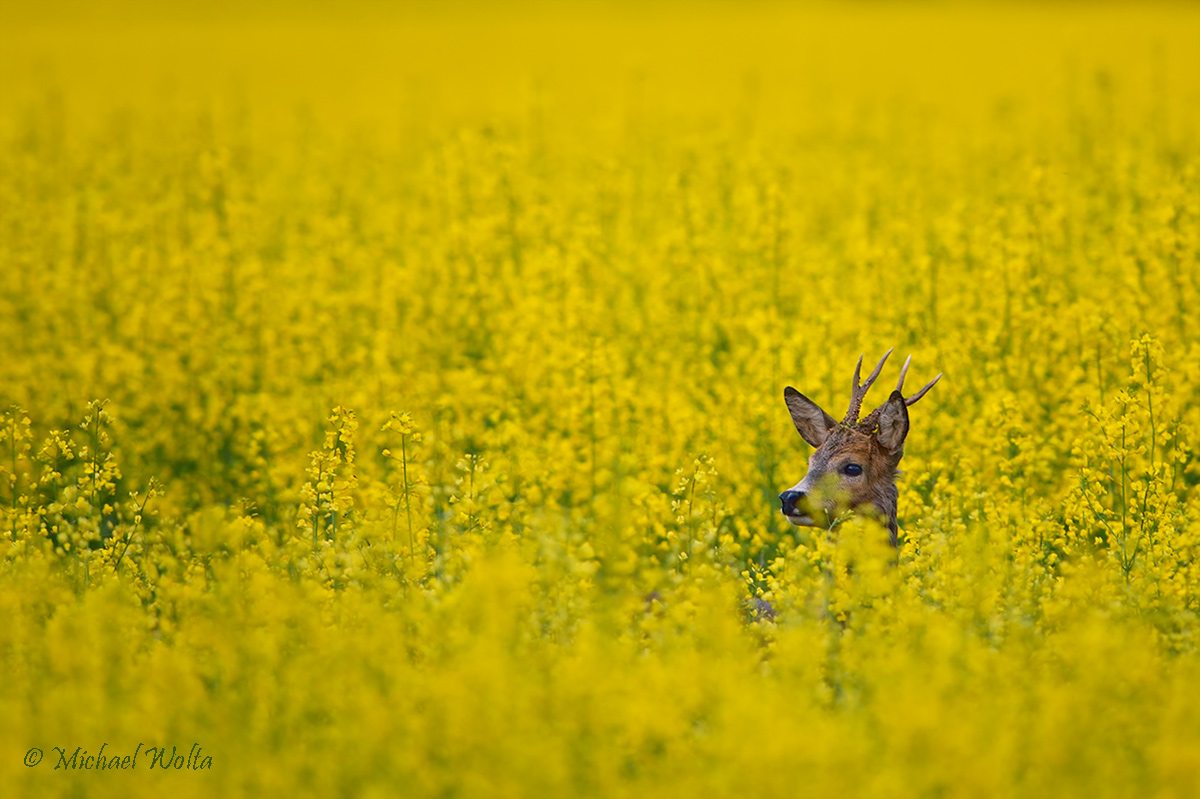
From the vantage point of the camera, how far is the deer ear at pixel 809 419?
19.9 feet

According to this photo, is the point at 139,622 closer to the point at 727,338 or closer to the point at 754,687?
the point at 754,687

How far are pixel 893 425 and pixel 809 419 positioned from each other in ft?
1.40

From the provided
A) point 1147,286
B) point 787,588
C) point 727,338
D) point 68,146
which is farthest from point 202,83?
point 787,588

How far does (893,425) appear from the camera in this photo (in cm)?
586

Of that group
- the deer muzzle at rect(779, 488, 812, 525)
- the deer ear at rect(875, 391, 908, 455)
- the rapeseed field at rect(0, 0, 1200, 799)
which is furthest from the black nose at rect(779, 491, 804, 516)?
the deer ear at rect(875, 391, 908, 455)

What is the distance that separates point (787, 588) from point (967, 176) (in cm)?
1012

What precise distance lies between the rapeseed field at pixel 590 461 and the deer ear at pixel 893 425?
0.49m

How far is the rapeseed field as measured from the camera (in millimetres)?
3955

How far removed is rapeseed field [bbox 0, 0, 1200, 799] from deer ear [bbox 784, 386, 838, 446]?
0.52 meters

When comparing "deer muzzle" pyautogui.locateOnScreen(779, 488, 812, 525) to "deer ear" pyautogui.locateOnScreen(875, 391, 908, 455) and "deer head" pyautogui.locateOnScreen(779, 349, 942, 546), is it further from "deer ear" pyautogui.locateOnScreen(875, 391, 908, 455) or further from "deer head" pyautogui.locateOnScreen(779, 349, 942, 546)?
"deer ear" pyautogui.locateOnScreen(875, 391, 908, 455)

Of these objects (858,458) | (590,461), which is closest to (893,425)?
(858,458)

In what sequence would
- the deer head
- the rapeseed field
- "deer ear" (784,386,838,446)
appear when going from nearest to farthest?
the rapeseed field, the deer head, "deer ear" (784,386,838,446)

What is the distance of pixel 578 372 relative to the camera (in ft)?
24.7

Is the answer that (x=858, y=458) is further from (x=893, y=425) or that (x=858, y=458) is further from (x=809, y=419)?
(x=809, y=419)
